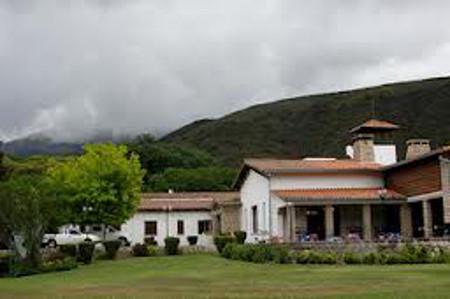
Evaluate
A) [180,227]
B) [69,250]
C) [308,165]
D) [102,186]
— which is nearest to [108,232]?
[180,227]

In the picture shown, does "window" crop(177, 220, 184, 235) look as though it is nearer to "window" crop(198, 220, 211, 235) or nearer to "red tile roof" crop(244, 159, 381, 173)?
"window" crop(198, 220, 211, 235)

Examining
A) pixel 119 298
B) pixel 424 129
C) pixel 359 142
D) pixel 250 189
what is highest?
pixel 424 129

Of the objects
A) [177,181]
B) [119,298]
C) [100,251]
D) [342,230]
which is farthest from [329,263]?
[177,181]

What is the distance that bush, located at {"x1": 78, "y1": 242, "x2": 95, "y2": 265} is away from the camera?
38438mm

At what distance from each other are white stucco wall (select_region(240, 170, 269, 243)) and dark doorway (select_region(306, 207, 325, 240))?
8.12 ft

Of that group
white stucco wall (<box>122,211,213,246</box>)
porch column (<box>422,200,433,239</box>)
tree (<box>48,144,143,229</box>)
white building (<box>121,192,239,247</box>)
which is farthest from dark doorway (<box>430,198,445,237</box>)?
white stucco wall (<box>122,211,213,246</box>)

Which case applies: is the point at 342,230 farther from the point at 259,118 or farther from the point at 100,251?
the point at 259,118

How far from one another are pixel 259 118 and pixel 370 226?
419 feet

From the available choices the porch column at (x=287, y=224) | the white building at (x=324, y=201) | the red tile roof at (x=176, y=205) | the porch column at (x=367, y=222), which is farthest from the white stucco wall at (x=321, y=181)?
the red tile roof at (x=176, y=205)

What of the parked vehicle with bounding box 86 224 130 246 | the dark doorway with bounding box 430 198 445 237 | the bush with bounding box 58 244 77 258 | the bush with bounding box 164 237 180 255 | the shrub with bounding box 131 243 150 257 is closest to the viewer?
the dark doorway with bounding box 430 198 445 237

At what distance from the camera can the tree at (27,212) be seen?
114 ft

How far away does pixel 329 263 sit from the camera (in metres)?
30.8

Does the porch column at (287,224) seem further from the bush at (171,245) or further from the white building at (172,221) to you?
the white building at (172,221)

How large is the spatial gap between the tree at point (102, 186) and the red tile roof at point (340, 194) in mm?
Answer: 9825
